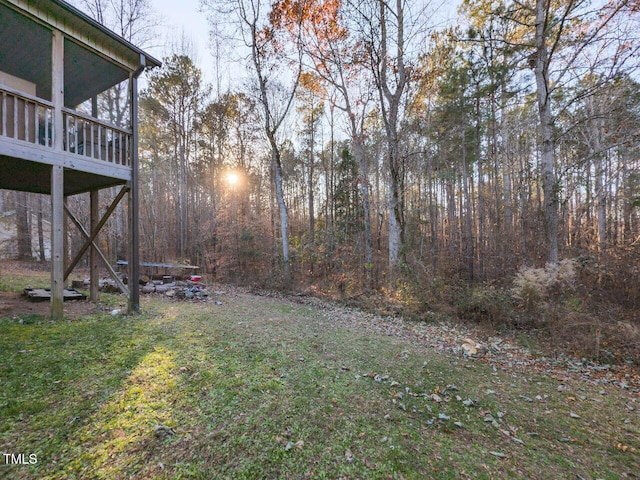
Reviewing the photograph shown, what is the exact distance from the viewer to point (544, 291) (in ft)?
19.5

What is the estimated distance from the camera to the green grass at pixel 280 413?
1848 mm

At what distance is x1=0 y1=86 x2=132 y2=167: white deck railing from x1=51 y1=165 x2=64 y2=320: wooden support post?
585mm

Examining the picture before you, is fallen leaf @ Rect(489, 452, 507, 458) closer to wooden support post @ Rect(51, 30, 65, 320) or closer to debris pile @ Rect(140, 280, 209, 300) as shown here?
wooden support post @ Rect(51, 30, 65, 320)

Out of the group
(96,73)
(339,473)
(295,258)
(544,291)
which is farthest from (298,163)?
(339,473)

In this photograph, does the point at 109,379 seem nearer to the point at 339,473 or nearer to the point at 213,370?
the point at 213,370

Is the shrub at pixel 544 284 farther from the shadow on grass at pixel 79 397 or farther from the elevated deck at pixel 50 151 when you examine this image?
the elevated deck at pixel 50 151

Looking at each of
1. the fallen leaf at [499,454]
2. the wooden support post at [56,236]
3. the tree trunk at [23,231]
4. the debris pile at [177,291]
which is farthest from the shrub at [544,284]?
the tree trunk at [23,231]

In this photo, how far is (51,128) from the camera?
468 cm

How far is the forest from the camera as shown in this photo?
246 inches

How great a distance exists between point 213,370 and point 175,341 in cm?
125

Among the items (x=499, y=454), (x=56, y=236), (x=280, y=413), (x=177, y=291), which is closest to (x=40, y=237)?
(x=177, y=291)

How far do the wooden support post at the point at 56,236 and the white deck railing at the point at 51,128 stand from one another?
23.0 inches

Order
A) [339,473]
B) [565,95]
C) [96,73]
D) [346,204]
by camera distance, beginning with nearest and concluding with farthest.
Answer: [339,473] → [96,73] → [565,95] → [346,204]

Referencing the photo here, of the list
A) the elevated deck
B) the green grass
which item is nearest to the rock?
the green grass
